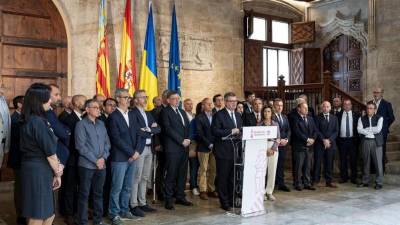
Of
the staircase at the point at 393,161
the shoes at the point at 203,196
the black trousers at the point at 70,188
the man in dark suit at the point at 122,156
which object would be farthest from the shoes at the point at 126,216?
the staircase at the point at 393,161

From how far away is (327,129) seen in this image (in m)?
6.95

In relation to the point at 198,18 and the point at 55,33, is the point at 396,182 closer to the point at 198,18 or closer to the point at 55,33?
the point at 198,18

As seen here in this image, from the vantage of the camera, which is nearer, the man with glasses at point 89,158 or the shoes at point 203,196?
the man with glasses at point 89,158

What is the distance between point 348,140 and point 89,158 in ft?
15.5

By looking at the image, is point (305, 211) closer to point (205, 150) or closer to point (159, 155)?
point (205, 150)

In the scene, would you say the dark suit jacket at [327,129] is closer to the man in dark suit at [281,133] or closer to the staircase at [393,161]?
the man in dark suit at [281,133]

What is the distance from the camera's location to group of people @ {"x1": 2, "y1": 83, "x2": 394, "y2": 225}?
3209 mm

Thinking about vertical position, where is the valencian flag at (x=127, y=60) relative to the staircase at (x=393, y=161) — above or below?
above

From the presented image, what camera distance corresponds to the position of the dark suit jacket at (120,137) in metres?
4.54

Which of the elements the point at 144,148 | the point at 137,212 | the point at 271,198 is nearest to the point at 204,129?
the point at 144,148

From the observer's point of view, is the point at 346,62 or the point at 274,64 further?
the point at 274,64

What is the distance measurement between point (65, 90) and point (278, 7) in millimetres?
6370

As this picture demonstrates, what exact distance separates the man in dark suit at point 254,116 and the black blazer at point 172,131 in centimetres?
116

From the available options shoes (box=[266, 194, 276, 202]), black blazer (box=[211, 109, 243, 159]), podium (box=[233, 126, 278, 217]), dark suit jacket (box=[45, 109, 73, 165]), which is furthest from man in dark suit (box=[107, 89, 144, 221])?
shoes (box=[266, 194, 276, 202])
